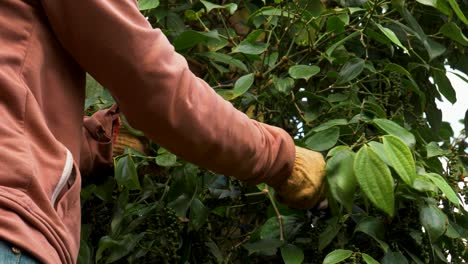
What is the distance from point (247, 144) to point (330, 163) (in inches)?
6.8

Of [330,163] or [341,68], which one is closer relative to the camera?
[330,163]

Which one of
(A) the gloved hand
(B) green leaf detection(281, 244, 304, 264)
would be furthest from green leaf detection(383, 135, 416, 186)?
(B) green leaf detection(281, 244, 304, 264)

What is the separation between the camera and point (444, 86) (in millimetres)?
1586

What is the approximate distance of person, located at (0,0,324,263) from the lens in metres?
0.90

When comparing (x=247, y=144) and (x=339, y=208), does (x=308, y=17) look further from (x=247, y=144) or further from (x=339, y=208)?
(x=247, y=144)

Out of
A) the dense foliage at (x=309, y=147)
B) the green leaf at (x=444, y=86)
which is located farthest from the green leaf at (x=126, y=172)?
the green leaf at (x=444, y=86)

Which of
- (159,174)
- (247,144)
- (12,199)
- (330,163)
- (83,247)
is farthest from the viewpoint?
(159,174)

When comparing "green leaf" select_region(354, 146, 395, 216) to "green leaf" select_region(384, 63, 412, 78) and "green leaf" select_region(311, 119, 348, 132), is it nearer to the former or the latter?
"green leaf" select_region(311, 119, 348, 132)

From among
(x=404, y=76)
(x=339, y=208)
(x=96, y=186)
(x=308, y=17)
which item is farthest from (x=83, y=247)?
(x=404, y=76)

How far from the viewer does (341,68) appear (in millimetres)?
1555

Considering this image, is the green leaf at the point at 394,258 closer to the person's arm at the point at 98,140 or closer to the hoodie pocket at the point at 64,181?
the person's arm at the point at 98,140

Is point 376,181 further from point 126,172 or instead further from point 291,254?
point 126,172

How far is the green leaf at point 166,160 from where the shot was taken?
4.54 ft

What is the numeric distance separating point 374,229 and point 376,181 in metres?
0.17
